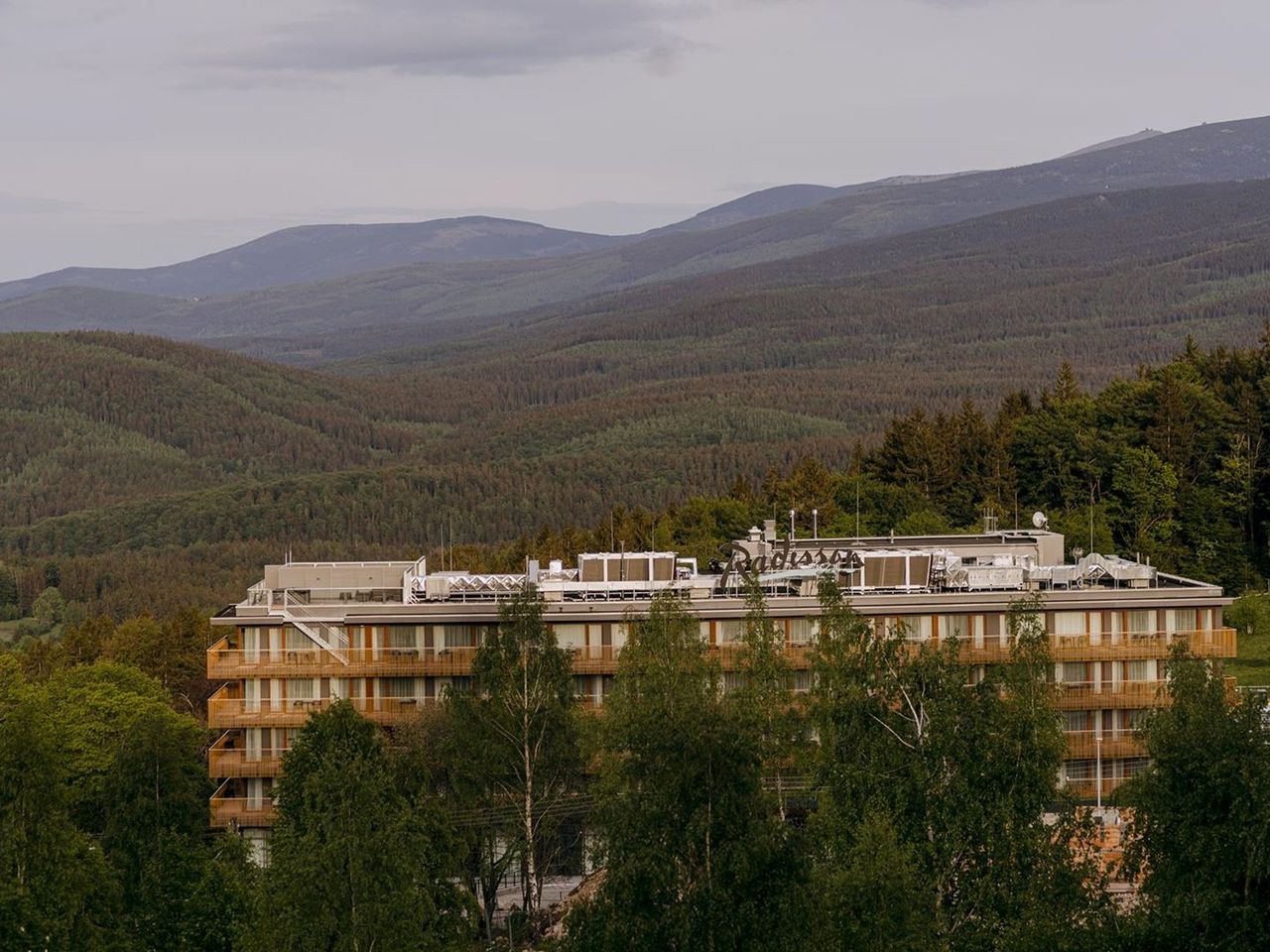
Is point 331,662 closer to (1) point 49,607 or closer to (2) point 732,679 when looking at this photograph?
(2) point 732,679

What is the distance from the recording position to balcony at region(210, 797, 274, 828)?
192ft

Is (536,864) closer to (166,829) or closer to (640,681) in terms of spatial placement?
(640,681)

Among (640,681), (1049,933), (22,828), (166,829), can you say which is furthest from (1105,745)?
(22,828)

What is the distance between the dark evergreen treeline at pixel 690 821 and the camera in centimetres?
3756

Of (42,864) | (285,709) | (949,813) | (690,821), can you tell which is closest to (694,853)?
(690,821)

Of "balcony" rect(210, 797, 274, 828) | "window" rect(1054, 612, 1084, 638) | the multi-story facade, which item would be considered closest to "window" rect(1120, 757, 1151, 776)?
the multi-story facade

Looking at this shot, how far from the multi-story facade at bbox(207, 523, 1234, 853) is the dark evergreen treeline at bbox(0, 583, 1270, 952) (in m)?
4.52

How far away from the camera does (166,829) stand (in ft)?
166

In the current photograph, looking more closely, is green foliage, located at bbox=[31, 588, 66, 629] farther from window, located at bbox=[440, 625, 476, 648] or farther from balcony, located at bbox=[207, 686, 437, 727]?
window, located at bbox=[440, 625, 476, 648]

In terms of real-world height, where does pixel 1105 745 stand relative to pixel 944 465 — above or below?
below

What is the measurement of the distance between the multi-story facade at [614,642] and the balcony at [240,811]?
0.04 meters

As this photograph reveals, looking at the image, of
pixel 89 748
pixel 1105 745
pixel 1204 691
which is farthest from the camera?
pixel 89 748

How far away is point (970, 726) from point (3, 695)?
131 ft

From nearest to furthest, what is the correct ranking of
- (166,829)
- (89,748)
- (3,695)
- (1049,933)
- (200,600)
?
(1049,933) < (166,829) < (89,748) < (3,695) < (200,600)
